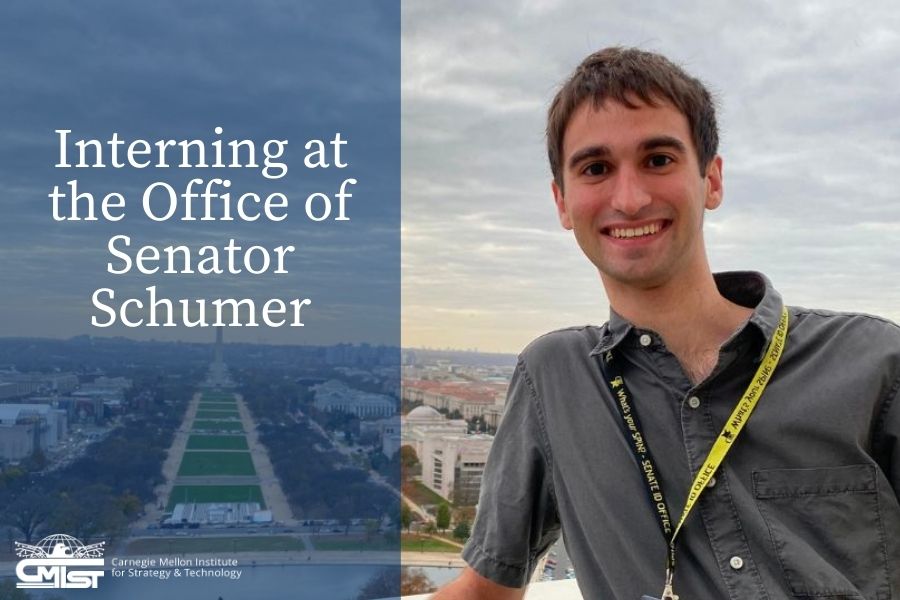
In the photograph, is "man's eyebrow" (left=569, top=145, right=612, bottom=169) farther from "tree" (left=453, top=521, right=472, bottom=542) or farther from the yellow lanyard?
"tree" (left=453, top=521, right=472, bottom=542)

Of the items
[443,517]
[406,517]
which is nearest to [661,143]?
[443,517]

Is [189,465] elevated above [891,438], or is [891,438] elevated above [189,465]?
[891,438]

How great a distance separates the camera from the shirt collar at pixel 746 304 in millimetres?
946

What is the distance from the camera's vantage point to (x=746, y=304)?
1076mm

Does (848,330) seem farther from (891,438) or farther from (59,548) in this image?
(59,548)

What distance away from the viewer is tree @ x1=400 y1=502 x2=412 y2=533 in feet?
21.3

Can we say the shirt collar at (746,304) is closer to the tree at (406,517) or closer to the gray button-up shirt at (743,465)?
the gray button-up shirt at (743,465)

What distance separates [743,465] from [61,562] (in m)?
7.84

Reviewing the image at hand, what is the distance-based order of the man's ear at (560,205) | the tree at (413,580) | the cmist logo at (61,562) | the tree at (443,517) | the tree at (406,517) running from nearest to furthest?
1. the man's ear at (560,205)
2. the tree at (443,517)
3. the tree at (413,580)
4. the tree at (406,517)
5. the cmist logo at (61,562)

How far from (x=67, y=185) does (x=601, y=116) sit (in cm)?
693

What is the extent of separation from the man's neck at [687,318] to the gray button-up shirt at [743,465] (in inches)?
1.1

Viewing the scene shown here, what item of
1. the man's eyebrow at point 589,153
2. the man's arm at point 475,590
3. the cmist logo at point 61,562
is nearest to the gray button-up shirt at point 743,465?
the man's arm at point 475,590

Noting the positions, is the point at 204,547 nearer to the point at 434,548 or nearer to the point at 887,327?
the point at 434,548

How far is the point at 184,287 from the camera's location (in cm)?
661
